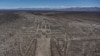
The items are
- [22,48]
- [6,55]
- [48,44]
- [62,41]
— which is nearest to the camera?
[6,55]

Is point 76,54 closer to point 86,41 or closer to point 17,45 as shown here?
point 86,41

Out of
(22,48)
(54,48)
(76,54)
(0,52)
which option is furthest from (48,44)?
(0,52)

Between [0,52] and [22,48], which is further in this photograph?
[22,48]

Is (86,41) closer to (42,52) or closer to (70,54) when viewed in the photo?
(70,54)

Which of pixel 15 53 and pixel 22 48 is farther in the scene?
pixel 22 48

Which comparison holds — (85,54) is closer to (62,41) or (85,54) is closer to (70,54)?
(70,54)

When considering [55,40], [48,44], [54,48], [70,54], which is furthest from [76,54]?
[55,40]

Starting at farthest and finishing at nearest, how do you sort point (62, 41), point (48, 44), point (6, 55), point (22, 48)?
point (62, 41), point (48, 44), point (22, 48), point (6, 55)

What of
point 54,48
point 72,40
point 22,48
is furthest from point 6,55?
point 72,40
